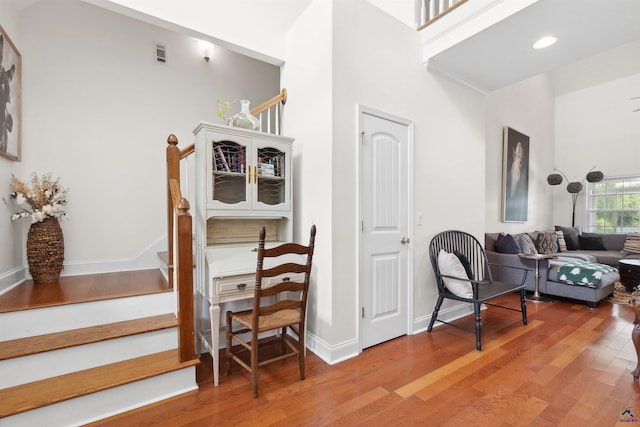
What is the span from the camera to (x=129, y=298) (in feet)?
7.52

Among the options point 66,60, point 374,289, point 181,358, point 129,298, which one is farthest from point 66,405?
point 66,60

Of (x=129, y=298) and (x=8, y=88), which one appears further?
(x=8, y=88)

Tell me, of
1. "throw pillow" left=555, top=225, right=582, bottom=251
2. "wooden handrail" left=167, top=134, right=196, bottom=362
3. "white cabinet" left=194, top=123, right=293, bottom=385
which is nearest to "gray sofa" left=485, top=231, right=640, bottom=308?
"throw pillow" left=555, top=225, right=582, bottom=251

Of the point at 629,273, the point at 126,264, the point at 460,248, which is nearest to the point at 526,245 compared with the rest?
the point at 629,273

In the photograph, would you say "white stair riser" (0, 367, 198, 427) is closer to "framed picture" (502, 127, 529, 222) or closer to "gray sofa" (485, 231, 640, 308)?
"gray sofa" (485, 231, 640, 308)

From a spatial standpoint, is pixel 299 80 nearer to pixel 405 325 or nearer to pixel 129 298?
pixel 129 298

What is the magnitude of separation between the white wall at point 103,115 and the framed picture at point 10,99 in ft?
0.57

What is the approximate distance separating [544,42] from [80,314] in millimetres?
4503

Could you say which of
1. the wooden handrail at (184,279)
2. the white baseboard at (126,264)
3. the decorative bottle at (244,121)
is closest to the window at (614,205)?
the decorative bottle at (244,121)

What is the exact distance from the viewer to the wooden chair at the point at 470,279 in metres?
2.57

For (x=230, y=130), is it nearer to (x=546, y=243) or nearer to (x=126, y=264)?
(x=126, y=264)

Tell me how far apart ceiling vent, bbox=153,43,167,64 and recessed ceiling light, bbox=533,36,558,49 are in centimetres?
409

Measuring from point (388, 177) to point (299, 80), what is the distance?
4.08ft

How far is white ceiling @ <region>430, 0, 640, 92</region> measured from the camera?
2260 millimetres
